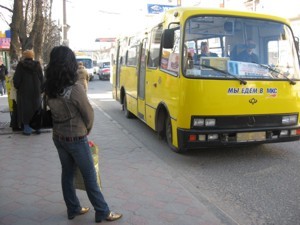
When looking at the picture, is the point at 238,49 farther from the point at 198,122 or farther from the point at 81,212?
the point at 81,212

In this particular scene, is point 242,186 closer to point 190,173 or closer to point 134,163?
point 190,173

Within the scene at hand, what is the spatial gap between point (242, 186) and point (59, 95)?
2.86 meters

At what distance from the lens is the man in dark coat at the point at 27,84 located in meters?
7.68

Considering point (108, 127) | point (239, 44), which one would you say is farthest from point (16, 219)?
point (108, 127)

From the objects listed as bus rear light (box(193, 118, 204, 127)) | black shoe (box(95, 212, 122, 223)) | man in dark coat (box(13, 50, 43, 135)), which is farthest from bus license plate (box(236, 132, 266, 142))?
man in dark coat (box(13, 50, 43, 135))

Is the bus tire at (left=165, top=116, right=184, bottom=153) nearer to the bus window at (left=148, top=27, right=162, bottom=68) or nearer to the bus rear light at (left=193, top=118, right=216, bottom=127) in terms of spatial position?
the bus rear light at (left=193, top=118, right=216, bottom=127)

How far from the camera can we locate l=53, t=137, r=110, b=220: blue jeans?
356cm

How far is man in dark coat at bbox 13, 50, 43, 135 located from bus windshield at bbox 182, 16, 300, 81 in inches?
131

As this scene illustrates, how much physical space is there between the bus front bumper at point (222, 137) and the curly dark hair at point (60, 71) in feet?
9.31

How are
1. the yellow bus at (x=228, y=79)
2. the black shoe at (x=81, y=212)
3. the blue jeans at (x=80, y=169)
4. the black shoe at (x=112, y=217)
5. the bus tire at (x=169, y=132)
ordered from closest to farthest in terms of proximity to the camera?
1. the blue jeans at (x=80, y=169)
2. the black shoe at (x=112, y=217)
3. the black shoe at (x=81, y=212)
4. the yellow bus at (x=228, y=79)
5. the bus tire at (x=169, y=132)

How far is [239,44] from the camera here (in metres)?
6.27

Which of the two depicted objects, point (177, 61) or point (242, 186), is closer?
point (242, 186)

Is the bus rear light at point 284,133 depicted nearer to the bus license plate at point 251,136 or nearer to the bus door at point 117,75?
the bus license plate at point 251,136

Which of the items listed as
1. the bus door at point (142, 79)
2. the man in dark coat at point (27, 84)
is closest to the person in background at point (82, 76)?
the man in dark coat at point (27, 84)
